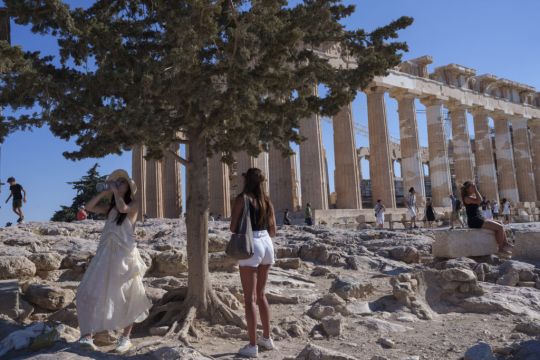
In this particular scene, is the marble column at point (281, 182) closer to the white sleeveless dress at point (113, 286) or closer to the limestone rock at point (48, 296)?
the limestone rock at point (48, 296)

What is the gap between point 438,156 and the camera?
3116 cm

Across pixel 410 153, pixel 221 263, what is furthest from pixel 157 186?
pixel 221 263

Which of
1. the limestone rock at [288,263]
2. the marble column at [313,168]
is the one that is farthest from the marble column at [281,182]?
the limestone rock at [288,263]

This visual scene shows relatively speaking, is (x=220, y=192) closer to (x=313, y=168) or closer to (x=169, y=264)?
(x=313, y=168)

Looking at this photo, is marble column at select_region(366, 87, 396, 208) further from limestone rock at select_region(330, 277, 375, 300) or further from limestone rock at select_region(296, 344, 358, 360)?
limestone rock at select_region(296, 344, 358, 360)

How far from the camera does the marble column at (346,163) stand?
83.3 feet

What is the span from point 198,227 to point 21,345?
2.42 metres

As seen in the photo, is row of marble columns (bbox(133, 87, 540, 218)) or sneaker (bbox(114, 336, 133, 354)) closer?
sneaker (bbox(114, 336, 133, 354))

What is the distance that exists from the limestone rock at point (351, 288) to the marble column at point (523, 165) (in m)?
34.7

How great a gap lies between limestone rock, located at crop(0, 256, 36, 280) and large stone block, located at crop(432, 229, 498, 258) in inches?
301

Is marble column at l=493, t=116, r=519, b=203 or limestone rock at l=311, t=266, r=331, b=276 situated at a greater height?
marble column at l=493, t=116, r=519, b=203

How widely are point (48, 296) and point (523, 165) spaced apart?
1515 inches

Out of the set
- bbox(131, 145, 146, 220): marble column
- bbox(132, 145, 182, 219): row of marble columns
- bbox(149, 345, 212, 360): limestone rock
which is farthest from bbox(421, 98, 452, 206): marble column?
bbox(149, 345, 212, 360): limestone rock

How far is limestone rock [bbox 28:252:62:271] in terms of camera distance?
801cm
